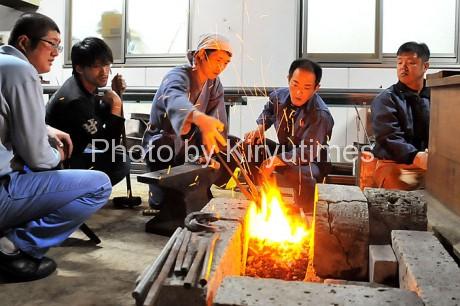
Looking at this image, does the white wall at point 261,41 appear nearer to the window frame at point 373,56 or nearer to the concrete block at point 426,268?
the window frame at point 373,56

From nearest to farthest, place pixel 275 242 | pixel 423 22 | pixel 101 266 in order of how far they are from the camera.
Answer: pixel 101 266 < pixel 275 242 < pixel 423 22

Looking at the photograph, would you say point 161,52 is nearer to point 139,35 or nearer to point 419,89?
point 139,35

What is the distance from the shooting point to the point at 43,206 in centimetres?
238

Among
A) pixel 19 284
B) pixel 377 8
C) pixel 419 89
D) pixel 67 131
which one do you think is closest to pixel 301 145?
pixel 419 89

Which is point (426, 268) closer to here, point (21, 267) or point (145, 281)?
point (145, 281)

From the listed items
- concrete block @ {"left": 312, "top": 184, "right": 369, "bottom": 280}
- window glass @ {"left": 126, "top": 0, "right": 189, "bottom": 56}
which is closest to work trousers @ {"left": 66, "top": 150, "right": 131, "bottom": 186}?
concrete block @ {"left": 312, "top": 184, "right": 369, "bottom": 280}

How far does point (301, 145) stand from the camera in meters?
3.81

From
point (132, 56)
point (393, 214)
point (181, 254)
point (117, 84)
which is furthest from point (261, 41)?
point (181, 254)

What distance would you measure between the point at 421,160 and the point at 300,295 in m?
2.12

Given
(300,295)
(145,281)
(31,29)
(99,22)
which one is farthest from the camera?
(99,22)

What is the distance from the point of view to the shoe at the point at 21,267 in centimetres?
229

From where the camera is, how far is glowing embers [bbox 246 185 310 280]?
2598 mm

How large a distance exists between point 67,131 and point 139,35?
12.0 feet

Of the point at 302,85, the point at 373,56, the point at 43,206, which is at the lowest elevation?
the point at 43,206
